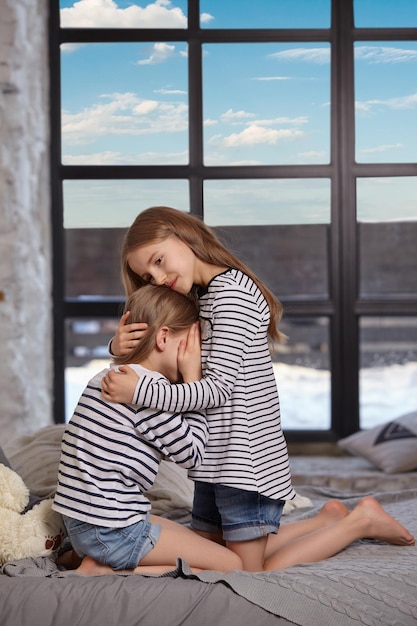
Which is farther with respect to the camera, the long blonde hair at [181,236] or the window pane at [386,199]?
the window pane at [386,199]

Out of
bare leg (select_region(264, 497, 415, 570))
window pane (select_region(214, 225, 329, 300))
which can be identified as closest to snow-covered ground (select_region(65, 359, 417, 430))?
window pane (select_region(214, 225, 329, 300))

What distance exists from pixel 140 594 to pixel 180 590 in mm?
81

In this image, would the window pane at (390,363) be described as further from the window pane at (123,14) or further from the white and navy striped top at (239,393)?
the white and navy striped top at (239,393)

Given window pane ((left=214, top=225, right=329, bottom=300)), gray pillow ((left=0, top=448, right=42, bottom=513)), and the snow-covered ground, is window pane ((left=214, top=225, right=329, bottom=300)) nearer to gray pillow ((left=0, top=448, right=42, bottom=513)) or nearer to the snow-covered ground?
the snow-covered ground

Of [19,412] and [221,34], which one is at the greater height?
[221,34]

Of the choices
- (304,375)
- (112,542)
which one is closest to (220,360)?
(112,542)

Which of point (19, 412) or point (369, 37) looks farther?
point (369, 37)

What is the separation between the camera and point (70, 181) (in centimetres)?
391

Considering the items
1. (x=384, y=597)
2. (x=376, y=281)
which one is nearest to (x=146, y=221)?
(x=384, y=597)

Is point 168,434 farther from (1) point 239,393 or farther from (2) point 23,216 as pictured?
(2) point 23,216

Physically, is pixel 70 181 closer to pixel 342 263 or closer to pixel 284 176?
pixel 284 176

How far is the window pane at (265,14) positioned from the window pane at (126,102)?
20 cm

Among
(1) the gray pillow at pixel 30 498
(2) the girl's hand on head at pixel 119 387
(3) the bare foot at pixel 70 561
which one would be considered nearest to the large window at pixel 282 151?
(1) the gray pillow at pixel 30 498

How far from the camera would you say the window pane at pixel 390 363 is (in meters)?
3.88
